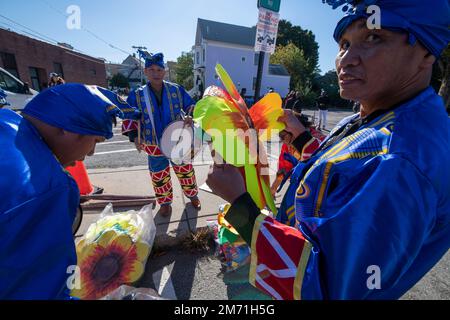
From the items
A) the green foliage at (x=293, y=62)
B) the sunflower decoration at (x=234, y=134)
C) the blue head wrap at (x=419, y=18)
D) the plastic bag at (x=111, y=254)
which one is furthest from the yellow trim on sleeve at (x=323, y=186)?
the green foliage at (x=293, y=62)

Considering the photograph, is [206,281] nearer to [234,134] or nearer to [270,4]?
[234,134]

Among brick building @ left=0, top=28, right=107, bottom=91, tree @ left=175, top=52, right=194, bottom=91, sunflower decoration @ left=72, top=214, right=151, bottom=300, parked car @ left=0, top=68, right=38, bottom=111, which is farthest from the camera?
tree @ left=175, top=52, right=194, bottom=91

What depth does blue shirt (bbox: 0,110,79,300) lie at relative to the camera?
2.64 feet

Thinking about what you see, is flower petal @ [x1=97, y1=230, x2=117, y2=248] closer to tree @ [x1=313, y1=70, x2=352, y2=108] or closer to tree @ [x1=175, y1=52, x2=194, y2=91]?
tree @ [x1=313, y1=70, x2=352, y2=108]

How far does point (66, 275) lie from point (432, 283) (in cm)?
318

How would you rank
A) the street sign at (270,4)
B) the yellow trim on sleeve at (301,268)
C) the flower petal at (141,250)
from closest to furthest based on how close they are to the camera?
the yellow trim on sleeve at (301,268)
the flower petal at (141,250)
the street sign at (270,4)

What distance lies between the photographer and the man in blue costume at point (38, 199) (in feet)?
2.66

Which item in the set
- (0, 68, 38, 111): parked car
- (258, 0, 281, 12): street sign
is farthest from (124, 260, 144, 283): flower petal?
(0, 68, 38, 111): parked car

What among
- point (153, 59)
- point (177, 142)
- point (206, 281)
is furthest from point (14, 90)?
point (206, 281)

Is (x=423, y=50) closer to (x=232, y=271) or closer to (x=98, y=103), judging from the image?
(x=98, y=103)

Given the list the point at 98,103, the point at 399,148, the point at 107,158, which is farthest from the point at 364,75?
the point at 107,158

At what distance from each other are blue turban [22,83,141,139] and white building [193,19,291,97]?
30.2m

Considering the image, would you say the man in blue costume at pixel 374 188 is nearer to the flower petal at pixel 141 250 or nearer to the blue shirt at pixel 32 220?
the blue shirt at pixel 32 220

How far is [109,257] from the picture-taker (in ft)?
6.75
